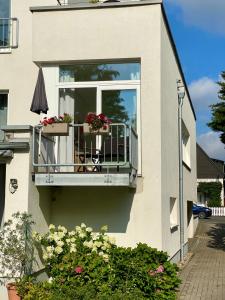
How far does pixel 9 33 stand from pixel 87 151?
3.78 m

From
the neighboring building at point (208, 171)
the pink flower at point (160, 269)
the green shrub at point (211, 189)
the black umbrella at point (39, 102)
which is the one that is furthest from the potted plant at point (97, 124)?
the neighboring building at point (208, 171)

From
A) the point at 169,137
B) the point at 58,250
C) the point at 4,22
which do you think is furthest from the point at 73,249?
the point at 4,22

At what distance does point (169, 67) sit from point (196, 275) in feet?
18.1

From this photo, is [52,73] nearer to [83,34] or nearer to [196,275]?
[83,34]

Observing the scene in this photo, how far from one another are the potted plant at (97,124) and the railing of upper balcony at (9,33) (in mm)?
3626

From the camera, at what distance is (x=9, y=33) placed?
40.8ft

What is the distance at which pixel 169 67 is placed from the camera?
13375 mm

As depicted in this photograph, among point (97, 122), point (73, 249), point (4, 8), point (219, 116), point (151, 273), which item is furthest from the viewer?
point (219, 116)

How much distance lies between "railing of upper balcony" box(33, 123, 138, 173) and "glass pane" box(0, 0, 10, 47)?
3.09 meters

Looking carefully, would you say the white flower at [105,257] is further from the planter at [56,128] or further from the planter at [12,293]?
the planter at [56,128]

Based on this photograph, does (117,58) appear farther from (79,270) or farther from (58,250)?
(79,270)

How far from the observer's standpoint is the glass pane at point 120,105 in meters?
11.2

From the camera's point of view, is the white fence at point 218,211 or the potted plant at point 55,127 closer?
the potted plant at point 55,127

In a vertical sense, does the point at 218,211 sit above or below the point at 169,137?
below
